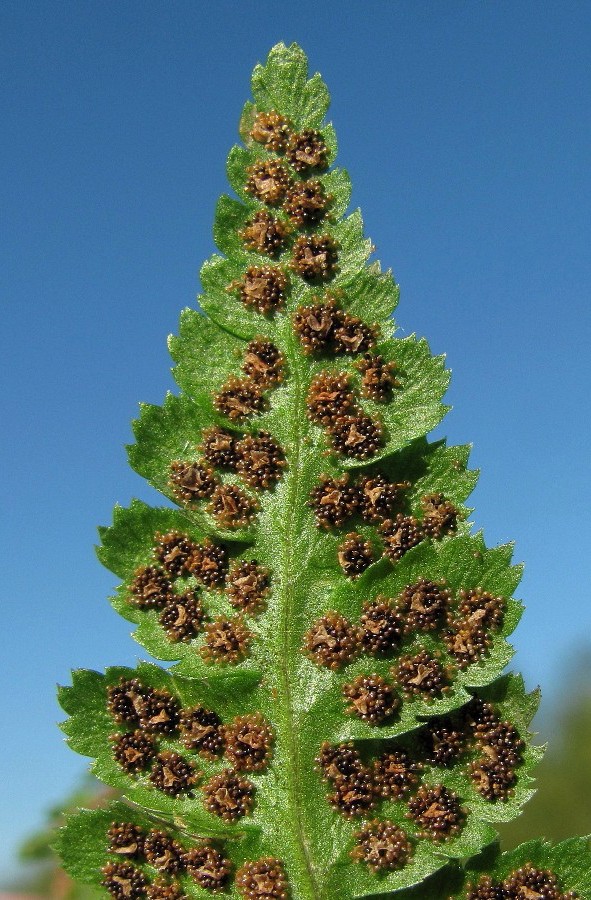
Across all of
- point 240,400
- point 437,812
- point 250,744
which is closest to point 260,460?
point 240,400

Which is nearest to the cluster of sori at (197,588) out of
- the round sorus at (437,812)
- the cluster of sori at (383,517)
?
the cluster of sori at (383,517)

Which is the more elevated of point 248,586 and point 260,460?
point 260,460

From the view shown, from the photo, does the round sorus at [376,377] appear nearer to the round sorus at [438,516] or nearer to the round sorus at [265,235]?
the round sorus at [438,516]

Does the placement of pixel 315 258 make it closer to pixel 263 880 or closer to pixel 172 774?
pixel 172 774

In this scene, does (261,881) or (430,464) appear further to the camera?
(430,464)

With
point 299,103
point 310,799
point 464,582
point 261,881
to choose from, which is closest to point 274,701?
point 310,799

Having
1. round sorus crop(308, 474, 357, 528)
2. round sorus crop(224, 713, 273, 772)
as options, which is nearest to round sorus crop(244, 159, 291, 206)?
round sorus crop(308, 474, 357, 528)

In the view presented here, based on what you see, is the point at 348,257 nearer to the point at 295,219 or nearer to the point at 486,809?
the point at 295,219
